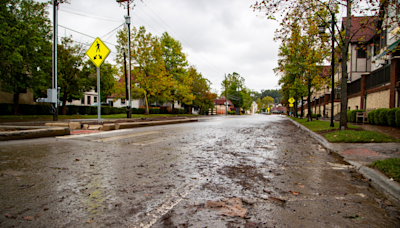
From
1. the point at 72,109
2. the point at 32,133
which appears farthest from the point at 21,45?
the point at 32,133

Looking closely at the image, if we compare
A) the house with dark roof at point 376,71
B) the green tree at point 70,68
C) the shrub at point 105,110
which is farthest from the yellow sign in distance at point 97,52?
the shrub at point 105,110

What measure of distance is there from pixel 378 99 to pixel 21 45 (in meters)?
30.7

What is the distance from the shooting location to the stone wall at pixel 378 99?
17.2 m

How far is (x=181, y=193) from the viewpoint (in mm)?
3203

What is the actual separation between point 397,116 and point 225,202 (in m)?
13.7

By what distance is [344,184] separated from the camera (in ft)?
12.9

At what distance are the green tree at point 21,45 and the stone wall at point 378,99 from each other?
94.6ft

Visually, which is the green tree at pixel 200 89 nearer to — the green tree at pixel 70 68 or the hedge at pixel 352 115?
the green tree at pixel 70 68

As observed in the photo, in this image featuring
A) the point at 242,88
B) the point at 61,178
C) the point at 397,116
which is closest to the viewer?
the point at 61,178

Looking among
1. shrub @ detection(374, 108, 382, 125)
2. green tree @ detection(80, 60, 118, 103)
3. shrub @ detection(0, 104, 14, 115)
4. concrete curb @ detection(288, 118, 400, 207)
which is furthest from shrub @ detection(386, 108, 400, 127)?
shrub @ detection(0, 104, 14, 115)

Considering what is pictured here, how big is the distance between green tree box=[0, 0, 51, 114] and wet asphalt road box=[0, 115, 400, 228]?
19246 millimetres

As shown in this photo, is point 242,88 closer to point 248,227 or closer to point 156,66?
point 156,66

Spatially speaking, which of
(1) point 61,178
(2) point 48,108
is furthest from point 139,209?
(2) point 48,108

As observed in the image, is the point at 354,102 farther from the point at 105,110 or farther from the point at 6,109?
the point at 6,109
